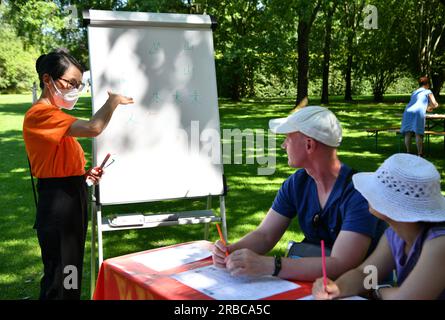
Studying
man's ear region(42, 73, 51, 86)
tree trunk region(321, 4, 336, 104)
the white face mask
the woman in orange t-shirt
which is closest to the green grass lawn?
the woman in orange t-shirt

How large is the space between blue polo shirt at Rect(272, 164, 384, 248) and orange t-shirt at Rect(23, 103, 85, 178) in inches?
47.7

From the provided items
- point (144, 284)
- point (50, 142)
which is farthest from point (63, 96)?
point (144, 284)

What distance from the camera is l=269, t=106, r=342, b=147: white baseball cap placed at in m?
2.30

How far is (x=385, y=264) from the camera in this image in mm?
1999

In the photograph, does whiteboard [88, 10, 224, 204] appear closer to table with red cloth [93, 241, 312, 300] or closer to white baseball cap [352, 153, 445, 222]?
table with red cloth [93, 241, 312, 300]

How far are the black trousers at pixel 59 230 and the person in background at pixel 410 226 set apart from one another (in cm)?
164

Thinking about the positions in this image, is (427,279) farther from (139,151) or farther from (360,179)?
(139,151)

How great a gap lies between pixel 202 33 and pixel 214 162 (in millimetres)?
1058

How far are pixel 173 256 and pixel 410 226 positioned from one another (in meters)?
1.04

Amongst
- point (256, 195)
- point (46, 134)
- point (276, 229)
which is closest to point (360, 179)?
point (276, 229)

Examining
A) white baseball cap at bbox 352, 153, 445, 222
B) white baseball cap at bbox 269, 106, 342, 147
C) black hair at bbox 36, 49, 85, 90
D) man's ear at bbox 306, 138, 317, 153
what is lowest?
white baseball cap at bbox 352, 153, 445, 222

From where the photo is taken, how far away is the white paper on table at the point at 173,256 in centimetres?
216

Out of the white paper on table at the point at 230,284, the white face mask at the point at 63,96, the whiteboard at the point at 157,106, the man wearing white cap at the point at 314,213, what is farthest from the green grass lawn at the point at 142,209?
the white paper on table at the point at 230,284

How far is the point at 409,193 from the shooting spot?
1.73 metres
